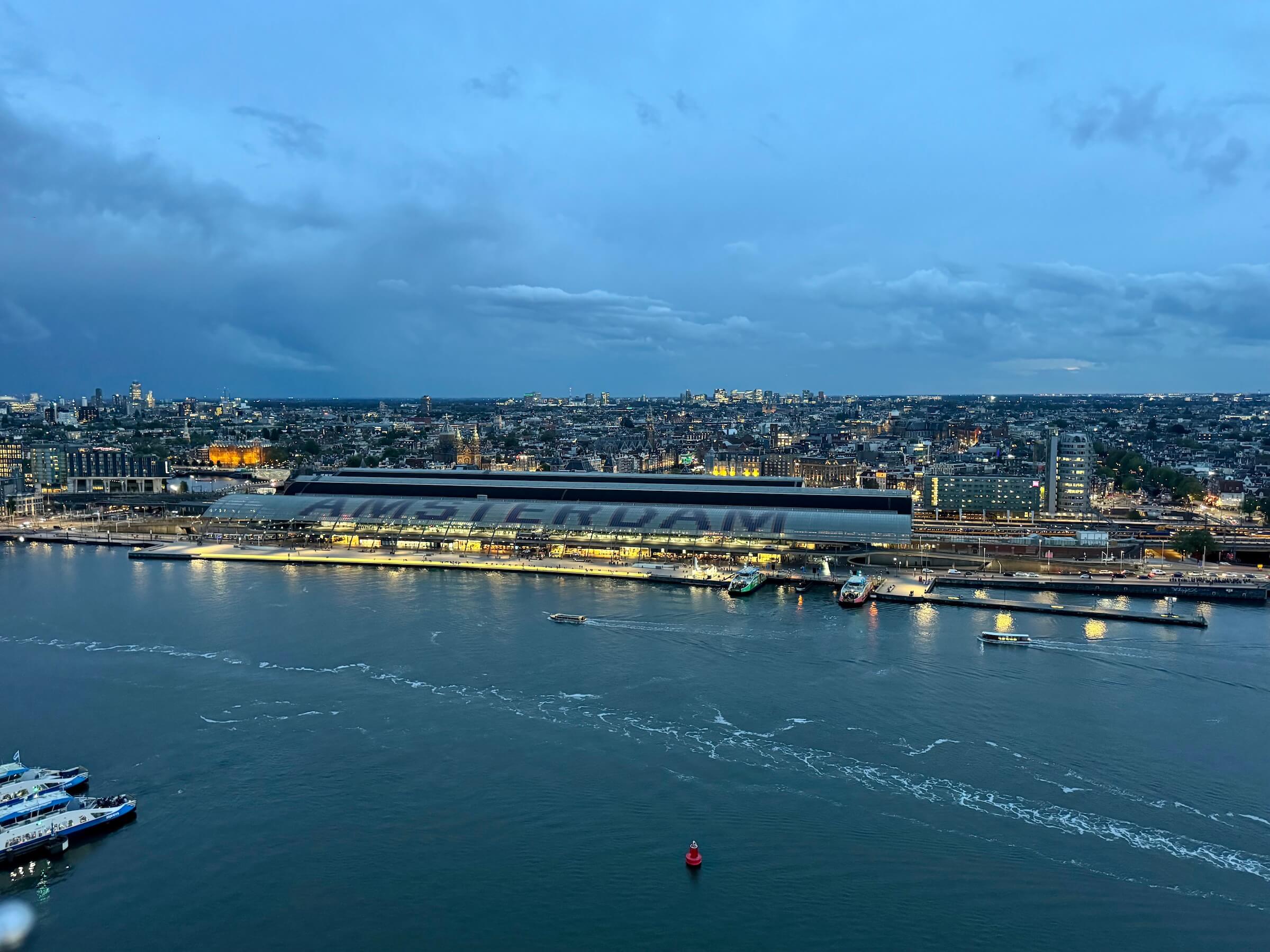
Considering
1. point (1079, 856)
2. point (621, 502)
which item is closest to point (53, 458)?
point (621, 502)

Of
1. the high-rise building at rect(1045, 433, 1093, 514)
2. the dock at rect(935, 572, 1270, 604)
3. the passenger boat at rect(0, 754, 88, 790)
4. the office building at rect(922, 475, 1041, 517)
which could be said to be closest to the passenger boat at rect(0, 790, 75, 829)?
the passenger boat at rect(0, 754, 88, 790)

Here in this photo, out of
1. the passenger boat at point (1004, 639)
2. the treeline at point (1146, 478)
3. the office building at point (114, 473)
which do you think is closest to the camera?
the passenger boat at point (1004, 639)

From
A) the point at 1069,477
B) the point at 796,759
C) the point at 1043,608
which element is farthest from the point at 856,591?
the point at 1069,477

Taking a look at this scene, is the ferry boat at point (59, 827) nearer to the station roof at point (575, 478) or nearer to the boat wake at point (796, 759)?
the boat wake at point (796, 759)

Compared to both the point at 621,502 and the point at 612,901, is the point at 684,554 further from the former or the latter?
the point at 612,901

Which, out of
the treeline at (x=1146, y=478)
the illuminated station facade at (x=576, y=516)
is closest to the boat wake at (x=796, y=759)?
the illuminated station facade at (x=576, y=516)

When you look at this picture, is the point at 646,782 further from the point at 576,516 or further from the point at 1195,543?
the point at 1195,543
